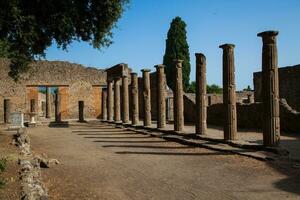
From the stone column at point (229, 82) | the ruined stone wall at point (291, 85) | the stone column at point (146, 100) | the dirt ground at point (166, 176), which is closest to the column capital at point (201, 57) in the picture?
the stone column at point (229, 82)

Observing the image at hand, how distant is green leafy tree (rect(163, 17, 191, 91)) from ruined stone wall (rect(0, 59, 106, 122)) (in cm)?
1096

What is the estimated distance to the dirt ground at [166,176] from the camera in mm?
6977

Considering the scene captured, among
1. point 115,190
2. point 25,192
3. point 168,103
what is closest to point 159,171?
point 115,190

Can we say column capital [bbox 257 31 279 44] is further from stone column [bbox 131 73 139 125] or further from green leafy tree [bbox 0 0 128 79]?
stone column [bbox 131 73 139 125]

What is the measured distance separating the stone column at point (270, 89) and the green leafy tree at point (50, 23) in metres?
6.59

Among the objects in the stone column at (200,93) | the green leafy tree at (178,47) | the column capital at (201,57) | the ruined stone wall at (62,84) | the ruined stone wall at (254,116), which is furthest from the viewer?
the green leafy tree at (178,47)

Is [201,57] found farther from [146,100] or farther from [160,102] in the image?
[146,100]

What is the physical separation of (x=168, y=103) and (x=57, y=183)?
25.4m

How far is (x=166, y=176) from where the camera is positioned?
8.63 m

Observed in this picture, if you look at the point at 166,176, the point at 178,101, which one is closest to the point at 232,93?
the point at 178,101

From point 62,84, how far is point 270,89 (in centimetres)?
2858

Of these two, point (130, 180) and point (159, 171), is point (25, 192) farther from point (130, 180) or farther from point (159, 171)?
point (159, 171)

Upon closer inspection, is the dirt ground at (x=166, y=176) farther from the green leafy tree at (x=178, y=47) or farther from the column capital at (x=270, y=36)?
the green leafy tree at (x=178, y=47)

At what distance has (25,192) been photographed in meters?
5.66
